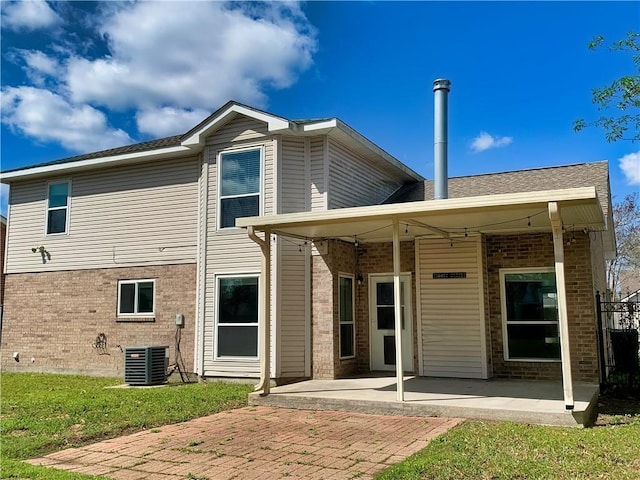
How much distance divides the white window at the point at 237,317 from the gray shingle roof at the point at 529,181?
4767mm

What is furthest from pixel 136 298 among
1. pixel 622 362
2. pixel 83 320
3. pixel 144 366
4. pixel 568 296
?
pixel 622 362

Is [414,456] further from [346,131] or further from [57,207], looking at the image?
[57,207]

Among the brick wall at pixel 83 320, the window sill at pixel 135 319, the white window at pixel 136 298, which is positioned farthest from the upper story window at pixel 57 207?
the window sill at pixel 135 319

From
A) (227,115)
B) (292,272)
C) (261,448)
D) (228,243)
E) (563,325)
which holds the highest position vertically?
(227,115)

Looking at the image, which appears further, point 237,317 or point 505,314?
point 237,317

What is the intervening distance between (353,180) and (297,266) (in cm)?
269

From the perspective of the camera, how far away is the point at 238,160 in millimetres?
12227

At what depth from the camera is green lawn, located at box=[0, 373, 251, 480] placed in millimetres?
6594

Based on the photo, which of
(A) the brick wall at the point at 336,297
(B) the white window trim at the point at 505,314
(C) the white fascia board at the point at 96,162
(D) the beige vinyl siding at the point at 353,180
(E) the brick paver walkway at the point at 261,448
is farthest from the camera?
(C) the white fascia board at the point at 96,162

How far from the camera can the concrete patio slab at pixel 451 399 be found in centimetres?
746

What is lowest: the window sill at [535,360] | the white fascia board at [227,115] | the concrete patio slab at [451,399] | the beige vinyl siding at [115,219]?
the concrete patio slab at [451,399]

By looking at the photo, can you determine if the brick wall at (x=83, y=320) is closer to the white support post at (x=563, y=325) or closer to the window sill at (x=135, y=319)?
the window sill at (x=135, y=319)

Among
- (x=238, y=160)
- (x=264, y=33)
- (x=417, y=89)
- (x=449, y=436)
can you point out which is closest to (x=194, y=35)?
(x=264, y=33)

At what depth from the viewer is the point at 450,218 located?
9109mm
